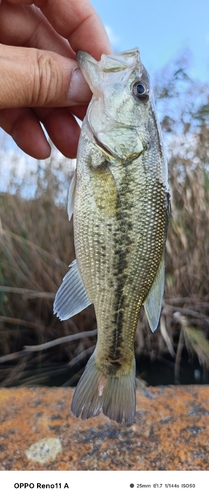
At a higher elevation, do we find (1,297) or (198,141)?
(198,141)

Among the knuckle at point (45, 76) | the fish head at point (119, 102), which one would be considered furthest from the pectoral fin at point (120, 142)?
the knuckle at point (45, 76)

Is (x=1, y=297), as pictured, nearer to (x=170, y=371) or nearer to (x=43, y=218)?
(x=43, y=218)

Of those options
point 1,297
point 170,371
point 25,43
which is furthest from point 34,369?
point 25,43

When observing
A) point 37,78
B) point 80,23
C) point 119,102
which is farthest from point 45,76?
point 80,23

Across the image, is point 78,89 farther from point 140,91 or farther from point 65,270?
point 65,270

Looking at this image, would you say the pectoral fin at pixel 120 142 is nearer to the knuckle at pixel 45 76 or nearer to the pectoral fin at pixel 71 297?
the knuckle at pixel 45 76

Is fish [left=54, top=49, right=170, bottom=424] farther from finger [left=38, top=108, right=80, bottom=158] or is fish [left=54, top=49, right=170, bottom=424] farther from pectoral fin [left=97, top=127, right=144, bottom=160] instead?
finger [left=38, top=108, right=80, bottom=158]
